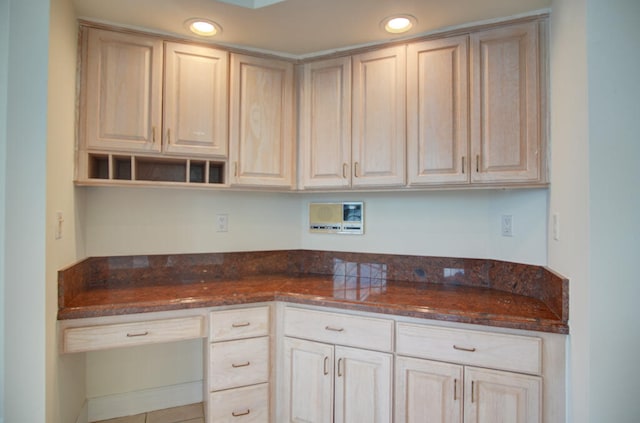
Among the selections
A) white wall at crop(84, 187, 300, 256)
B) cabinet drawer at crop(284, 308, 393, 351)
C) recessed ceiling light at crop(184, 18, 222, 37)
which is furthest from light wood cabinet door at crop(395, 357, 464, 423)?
recessed ceiling light at crop(184, 18, 222, 37)

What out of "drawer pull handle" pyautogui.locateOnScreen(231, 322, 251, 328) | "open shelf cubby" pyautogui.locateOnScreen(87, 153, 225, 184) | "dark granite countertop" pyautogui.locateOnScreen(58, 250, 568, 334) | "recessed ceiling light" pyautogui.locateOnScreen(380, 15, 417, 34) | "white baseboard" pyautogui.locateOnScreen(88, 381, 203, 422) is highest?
"recessed ceiling light" pyautogui.locateOnScreen(380, 15, 417, 34)

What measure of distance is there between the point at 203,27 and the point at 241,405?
1995mm

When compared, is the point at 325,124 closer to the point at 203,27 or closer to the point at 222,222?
the point at 203,27

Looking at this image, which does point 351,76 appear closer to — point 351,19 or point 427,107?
point 351,19

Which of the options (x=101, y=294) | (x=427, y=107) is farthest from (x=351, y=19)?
(x=101, y=294)

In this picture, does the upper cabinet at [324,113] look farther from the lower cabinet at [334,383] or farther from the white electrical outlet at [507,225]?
the lower cabinet at [334,383]

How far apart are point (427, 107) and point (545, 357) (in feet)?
4.16

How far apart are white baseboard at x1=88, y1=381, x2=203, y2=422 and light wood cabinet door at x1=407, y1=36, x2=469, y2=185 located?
6.38ft

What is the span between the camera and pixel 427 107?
1.87m

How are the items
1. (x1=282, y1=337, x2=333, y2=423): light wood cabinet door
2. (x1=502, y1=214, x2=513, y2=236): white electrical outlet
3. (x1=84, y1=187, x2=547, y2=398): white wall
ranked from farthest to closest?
(x1=84, y1=187, x2=547, y2=398): white wall, (x1=502, y1=214, x2=513, y2=236): white electrical outlet, (x1=282, y1=337, x2=333, y2=423): light wood cabinet door
